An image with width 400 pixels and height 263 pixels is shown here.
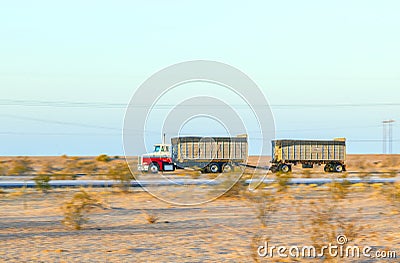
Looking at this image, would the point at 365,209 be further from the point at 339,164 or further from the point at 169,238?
the point at 339,164

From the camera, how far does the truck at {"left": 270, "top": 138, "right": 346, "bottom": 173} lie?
48.8m

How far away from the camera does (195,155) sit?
145 ft

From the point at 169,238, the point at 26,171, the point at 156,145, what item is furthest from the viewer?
the point at 26,171

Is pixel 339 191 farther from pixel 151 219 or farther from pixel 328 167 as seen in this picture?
pixel 328 167

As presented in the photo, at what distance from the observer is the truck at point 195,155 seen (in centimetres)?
4334

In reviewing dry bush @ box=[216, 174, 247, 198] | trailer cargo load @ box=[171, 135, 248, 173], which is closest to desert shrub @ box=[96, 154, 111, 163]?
trailer cargo load @ box=[171, 135, 248, 173]

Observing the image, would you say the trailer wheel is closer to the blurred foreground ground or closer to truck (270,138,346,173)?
truck (270,138,346,173)

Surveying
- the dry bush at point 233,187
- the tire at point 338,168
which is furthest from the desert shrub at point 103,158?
the dry bush at point 233,187

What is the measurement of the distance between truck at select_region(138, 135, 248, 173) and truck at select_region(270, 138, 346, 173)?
216 inches

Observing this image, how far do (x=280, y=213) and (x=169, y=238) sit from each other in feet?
16.9

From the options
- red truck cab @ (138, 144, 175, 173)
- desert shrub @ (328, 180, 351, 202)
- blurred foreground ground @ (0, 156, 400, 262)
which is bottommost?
blurred foreground ground @ (0, 156, 400, 262)

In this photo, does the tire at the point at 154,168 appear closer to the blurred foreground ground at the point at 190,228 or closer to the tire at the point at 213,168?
the tire at the point at 213,168

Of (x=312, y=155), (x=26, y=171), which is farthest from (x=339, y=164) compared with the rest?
(x=26, y=171)

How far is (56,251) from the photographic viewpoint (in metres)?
11.7
